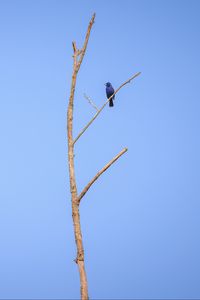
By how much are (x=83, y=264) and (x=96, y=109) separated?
9.30 ft

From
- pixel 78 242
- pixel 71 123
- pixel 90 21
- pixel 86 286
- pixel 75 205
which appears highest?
pixel 90 21

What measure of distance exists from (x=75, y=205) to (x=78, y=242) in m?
0.57

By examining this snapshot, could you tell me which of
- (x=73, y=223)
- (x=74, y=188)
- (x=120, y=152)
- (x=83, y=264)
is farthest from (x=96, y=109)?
(x=83, y=264)

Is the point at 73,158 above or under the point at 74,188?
above

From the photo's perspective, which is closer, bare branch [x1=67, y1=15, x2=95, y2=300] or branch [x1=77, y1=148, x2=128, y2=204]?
bare branch [x1=67, y1=15, x2=95, y2=300]

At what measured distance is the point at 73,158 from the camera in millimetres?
6648

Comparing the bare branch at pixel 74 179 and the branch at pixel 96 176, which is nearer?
the bare branch at pixel 74 179

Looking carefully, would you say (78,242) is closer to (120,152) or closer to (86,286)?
(86,286)

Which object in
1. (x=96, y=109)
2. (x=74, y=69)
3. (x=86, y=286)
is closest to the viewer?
(x=86, y=286)

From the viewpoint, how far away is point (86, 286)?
6.09m

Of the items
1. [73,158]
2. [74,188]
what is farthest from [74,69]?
[74,188]

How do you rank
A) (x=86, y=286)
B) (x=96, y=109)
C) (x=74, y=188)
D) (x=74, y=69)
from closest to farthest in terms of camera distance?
1. (x=86, y=286)
2. (x=74, y=188)
3. (x=74, y=69)
4. (x=96, y=109)

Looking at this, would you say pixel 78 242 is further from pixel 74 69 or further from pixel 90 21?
pixel 90 21

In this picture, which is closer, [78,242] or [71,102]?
[78,242]
